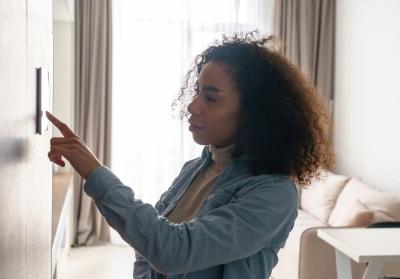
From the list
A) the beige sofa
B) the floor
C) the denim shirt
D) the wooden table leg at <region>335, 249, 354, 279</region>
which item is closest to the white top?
the wooden table leg at <region>335, 249, 354, 279</region>

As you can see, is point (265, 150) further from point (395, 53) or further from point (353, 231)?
point (395, 53)

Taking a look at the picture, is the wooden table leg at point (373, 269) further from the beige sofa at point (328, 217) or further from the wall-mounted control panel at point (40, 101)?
the wall-mounted control panel at point (40, 101)

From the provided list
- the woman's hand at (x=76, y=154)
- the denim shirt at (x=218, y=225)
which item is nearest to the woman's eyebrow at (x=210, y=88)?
the denim shirt at (x=218, y=225)

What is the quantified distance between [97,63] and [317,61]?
2197 millimetres

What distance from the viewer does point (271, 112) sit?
1045mm

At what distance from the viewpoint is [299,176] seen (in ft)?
3.56

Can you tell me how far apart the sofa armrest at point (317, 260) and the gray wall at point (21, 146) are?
1539mm

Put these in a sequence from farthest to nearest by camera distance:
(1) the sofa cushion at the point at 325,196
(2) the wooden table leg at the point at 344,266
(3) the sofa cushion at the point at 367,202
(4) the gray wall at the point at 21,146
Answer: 1. (1) the sofa cushion at the point at 325,196
2. (3) the sofa cushion at the point at 367,202
3. (2) the wooden table leg at the point at 344,266
4. (4) the gray wall at the point at 21,146

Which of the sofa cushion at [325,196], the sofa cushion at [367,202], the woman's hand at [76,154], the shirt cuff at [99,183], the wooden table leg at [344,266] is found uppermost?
the woman's hand at [76,154]

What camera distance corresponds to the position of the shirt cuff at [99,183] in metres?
0.85

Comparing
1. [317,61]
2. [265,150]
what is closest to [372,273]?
[265,150]

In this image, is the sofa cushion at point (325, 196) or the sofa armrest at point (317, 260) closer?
the sofa armrest at point (317, 260)

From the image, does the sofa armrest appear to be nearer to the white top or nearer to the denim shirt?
the white top

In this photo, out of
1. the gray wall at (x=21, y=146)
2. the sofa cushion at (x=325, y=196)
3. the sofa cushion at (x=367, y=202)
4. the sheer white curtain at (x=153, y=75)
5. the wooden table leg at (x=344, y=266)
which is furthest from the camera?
the sheer white curtain at (x=153, y=75)
